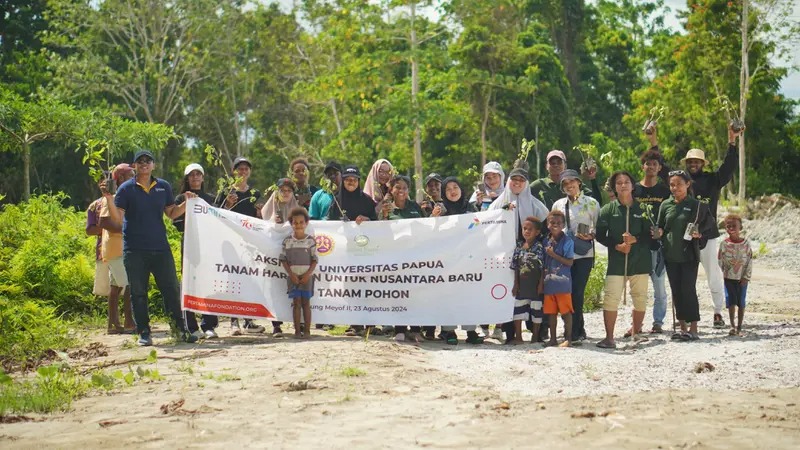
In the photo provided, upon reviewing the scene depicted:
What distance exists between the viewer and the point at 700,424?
274 inches

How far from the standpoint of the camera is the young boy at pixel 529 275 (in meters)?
10.8

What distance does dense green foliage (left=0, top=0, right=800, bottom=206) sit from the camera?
3522cm

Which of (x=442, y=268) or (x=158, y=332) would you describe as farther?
(x=158, y=332)

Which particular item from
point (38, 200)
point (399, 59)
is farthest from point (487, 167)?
point (399, 59)

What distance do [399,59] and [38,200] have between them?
52.3 ft

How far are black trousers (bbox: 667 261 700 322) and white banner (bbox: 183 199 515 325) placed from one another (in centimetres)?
167

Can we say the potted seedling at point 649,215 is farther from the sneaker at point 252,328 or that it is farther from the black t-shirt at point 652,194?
the sneaker at point 252,328

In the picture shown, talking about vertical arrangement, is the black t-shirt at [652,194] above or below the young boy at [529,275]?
above

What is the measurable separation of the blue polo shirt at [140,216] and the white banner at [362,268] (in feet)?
2.31

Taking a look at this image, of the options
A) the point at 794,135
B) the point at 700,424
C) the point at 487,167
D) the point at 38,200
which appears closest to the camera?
the point at 700,424

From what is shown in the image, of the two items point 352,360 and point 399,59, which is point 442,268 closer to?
point 352,360

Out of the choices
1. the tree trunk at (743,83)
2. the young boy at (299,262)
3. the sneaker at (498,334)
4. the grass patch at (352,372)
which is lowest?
the grass patch at (352,372)

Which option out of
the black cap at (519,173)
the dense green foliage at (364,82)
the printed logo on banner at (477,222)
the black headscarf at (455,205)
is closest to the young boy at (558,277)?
the black cap at (519,173)

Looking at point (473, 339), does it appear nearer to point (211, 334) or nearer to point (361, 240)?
point (361, 240)
